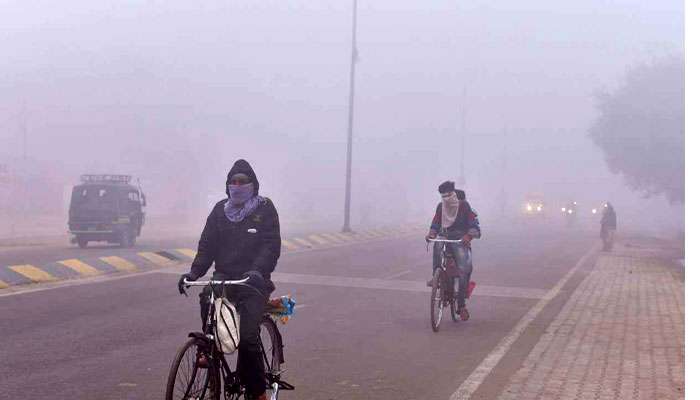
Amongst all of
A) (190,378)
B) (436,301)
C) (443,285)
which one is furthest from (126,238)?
(190,378)

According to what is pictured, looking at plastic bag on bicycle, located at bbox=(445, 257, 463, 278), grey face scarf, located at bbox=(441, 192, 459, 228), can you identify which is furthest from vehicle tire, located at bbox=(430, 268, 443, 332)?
grey face scarf, located at bbox=(441, 192, 459, 228)

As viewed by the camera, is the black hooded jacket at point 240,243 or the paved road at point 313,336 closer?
the black hooded jacket at point 240,243

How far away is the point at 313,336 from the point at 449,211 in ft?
8.88

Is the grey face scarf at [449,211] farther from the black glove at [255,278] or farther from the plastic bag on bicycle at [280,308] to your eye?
the black glove at [255,278]

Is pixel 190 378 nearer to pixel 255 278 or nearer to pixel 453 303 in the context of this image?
pixel 255 278

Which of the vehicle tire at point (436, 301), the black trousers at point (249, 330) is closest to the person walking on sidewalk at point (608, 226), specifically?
the vehicle tire at point (436, 301)

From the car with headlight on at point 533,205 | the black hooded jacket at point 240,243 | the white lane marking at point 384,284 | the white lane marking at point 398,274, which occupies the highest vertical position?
the car with headlight on at point 533,205

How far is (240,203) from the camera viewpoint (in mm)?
5902

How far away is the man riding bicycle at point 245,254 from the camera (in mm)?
5602

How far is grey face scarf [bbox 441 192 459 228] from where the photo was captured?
11648 mm

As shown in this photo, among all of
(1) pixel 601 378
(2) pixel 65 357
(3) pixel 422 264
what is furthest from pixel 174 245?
(1) pixel 601 378

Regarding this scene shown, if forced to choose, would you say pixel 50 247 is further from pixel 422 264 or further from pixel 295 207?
pixel 295 207

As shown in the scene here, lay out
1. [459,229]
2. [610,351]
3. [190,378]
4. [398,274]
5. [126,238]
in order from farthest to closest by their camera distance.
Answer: [126,238], [398,274], [459,229], [610,351], [190,378]

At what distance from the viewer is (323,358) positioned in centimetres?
893
